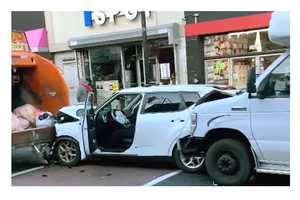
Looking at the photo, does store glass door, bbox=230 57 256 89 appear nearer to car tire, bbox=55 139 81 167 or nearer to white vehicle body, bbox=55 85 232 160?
white vehicle body, bbox=55 85 232 160

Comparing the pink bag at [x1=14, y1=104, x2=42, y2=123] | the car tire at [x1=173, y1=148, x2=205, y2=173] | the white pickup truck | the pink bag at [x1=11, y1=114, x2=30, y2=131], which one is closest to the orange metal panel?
the pink bag at [x1=14, y1=104, x2=42, y2=123]

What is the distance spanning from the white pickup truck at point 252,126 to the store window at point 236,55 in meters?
7.75

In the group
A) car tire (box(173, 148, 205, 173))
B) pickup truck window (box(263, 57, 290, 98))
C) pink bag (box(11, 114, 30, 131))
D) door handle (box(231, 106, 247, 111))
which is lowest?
car tire (box(173, 148, 205, 173))

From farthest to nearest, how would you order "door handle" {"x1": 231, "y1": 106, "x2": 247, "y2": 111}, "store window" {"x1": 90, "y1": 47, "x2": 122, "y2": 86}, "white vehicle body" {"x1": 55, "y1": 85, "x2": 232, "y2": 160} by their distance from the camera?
"store window" {"x1": 90, "y1": 47, "x2": 122, "y2": 86}, "white vehicle body" {"x1": 55, "y1": 85, "x2": 232, "y2": 160}, "door handle" {"x1": 231, "y1": 106, "x2": 247, "y2": 111}

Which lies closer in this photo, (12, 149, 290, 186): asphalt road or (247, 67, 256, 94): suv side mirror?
(247, 67, 256, 94): suv side mirror

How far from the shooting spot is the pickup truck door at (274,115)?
20.5 feet

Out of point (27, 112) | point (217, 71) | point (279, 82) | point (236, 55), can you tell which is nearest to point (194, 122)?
point (279, 82)

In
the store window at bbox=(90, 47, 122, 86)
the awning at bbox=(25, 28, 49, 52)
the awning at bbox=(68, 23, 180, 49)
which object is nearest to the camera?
the awning at bbox=(68, 23, 180, 49)

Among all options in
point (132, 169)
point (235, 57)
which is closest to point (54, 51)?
point (235, 57)

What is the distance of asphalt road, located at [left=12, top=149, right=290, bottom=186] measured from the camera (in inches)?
287

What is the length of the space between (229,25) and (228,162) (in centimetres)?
871

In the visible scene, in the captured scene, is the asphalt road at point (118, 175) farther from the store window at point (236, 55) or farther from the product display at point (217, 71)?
the product display at point (217, 71)

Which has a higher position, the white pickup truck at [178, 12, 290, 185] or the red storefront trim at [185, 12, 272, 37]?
the red storefront trim at [185, 12, 272, 37]

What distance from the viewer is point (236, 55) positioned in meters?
15.1
